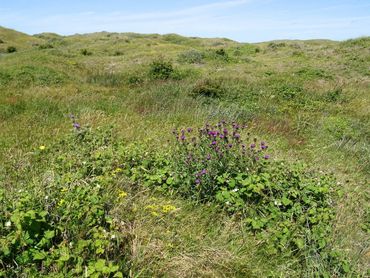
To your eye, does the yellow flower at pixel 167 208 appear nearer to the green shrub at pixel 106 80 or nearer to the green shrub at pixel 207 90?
the green shrub at pixel 207 90

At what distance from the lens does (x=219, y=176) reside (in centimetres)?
394

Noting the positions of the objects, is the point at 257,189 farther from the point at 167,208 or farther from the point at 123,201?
the point at 123,201

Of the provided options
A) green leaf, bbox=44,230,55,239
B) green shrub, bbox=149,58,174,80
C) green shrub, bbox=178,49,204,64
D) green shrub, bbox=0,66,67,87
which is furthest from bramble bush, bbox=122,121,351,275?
green shrub, bbox=178,49,204,64

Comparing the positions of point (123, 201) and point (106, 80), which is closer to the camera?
point (123, 201)

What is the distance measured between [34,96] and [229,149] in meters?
7.43

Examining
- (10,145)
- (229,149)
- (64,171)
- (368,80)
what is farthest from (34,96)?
(368,80)

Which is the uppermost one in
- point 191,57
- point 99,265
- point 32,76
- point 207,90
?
point 191,57

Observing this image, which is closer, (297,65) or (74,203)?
(74,203)

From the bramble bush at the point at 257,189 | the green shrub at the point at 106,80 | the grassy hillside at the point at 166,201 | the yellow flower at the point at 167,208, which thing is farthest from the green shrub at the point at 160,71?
the yellow flower at the point at 167,208

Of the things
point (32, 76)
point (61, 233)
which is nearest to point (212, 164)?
point (61, 233)

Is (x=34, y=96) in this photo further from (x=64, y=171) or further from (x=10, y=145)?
(x=64, y=171)

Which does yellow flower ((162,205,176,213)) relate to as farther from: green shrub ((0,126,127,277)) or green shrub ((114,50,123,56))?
green shrub ((114,50,123,56))

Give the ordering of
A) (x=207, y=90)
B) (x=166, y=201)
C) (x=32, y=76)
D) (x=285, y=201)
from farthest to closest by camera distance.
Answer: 1. (x=32, y=76)
2. (x=207, y=90)
3. (x=166, y=201)
4. (x=285, y=201)

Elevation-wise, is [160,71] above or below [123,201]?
above
